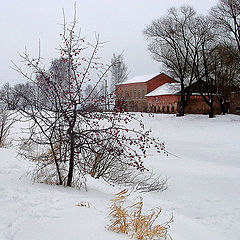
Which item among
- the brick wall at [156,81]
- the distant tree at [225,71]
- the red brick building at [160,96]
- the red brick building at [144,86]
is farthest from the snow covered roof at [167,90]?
the distant tree at [225,71]

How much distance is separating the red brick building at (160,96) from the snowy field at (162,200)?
13.6m

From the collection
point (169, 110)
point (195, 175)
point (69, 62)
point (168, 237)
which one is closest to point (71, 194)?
point (168, 237)

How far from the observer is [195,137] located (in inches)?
848

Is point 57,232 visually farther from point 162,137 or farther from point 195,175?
point 162,137

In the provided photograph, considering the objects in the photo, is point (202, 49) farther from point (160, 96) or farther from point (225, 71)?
point (160, 96)

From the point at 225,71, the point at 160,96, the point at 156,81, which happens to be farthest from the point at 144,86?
the point at 225,71

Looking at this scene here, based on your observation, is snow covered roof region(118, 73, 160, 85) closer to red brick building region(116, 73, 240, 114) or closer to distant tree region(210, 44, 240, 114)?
red brick building region(116, 73, 240, 114)

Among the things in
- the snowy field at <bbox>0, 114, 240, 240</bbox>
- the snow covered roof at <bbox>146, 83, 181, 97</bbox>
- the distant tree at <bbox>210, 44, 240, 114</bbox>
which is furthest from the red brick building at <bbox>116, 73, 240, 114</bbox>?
the snowy field at <bbox>0, 114, 240, 240</bbox>

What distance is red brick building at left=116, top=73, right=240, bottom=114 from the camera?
118 ft

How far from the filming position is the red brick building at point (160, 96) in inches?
1411

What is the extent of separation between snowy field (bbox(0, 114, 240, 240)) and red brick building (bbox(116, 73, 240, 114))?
13.6m

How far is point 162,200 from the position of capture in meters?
8.14

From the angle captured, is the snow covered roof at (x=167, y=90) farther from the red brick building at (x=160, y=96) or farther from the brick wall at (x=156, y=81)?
the brick wall at (x=156, y=81)

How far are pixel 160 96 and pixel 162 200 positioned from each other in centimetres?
3314
